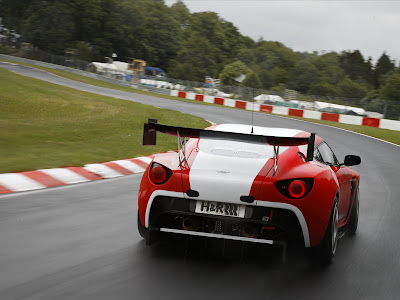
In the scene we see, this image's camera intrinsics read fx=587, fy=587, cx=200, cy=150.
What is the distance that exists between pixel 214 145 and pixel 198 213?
89 cm

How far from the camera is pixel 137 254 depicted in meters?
5.19

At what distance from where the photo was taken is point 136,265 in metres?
4.82

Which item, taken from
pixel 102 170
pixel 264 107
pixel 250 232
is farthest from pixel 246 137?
pixel 264 107

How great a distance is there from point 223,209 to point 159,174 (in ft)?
2.15

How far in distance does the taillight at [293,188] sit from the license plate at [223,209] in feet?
1.14

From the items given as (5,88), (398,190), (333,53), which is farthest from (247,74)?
(398,190)

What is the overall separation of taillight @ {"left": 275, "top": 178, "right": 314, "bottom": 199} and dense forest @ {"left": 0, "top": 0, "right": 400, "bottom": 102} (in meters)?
80.3

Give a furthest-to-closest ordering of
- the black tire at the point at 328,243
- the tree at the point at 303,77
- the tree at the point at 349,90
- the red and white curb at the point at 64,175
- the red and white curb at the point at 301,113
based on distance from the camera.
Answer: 1. the tree at the point at 303,77
2. the tree at the point at 349,90
3. the red and white curb at the point at 301,113
4. the red and white curb at the point at 64,175
5. the black tire at the point at 328,243

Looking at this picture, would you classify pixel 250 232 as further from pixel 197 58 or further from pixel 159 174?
pixel 197 58

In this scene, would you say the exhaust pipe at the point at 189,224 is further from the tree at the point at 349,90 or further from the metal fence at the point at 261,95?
the tree at the point at 349,90

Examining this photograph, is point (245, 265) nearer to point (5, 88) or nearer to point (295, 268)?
point (295, 268)

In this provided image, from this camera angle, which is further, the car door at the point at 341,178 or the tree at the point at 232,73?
the tree at the point at 232,73

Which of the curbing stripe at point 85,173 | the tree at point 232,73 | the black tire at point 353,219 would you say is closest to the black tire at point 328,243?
the black tire at point 353,219

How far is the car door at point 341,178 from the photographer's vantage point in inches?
229
